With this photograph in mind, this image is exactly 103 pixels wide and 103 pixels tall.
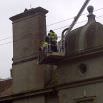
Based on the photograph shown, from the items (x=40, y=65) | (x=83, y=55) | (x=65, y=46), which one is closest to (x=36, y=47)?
(x=40, y=65)

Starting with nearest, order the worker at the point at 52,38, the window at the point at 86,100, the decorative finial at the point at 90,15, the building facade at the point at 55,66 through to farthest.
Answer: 1. the window at the point at 86,100
2. the building facade at the point at 55,66
3. the decorative finial at the point at 90,15
4. the worker at the point at 52,38

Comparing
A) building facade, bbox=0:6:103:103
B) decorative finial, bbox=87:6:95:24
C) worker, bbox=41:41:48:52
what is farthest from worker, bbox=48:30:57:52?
decorative finial, bbox=87:6:95:24

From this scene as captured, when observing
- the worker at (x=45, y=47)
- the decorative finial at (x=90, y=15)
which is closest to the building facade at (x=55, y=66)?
the decorative finial at (x=90, y=15)

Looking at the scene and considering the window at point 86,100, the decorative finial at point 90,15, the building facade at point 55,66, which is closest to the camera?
the window at point 86,100

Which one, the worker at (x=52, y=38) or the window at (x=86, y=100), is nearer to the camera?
the window at (x=86, y=100)

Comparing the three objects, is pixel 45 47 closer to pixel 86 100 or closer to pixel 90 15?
pixel 90 15

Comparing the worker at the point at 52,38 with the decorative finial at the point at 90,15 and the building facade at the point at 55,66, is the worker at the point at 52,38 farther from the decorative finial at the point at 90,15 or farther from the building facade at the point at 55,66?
the decorative finial at the point at 90,15

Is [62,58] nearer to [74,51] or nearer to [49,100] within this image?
[74,51]

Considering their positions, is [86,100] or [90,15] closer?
[86,100]

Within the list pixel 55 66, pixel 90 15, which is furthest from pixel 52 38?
pixel 90 15

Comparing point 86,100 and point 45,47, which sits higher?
point 45,47

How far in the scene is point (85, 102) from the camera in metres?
25.8

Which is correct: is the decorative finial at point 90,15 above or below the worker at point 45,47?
above

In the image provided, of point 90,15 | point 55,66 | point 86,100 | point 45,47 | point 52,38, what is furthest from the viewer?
point 55,66
